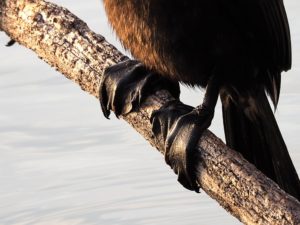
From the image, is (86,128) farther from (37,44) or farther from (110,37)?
(37,44)

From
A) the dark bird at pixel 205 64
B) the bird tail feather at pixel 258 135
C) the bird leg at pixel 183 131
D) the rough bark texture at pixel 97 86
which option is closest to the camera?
the rough bark texture at pixel 97 86

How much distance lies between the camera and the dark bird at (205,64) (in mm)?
5633

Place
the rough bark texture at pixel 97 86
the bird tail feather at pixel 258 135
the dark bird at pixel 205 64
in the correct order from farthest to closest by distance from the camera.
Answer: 1. the bird tail feather at pixel 258 135
2. the dark bird at pixel 205 64
3. the rough bark texture at pixel 97 86

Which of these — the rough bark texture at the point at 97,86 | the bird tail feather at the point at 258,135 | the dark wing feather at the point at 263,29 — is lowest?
the bird tail feather at the point at 258,135

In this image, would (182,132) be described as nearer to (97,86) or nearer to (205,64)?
(205,64)

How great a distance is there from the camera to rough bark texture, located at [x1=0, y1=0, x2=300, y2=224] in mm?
4820

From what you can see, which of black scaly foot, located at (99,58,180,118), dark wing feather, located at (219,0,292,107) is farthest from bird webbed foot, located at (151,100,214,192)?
dark wing feather, located at (219,0,292,107)

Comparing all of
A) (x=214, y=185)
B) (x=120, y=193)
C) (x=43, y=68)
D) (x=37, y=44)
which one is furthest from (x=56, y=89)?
(x=214, y=185)

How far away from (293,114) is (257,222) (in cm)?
322

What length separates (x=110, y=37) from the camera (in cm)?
854


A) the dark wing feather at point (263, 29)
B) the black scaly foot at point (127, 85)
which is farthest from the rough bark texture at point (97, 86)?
the dark wing feather at point (263, 29)

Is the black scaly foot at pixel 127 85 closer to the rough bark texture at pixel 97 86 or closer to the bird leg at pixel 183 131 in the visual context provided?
the rough bark texture at pixel 97 86

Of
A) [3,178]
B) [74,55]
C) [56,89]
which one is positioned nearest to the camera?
[74,55]

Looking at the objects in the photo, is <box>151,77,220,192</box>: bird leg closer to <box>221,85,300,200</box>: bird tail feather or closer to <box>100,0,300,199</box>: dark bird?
<box>100,0,300,199</box>: dark bird
